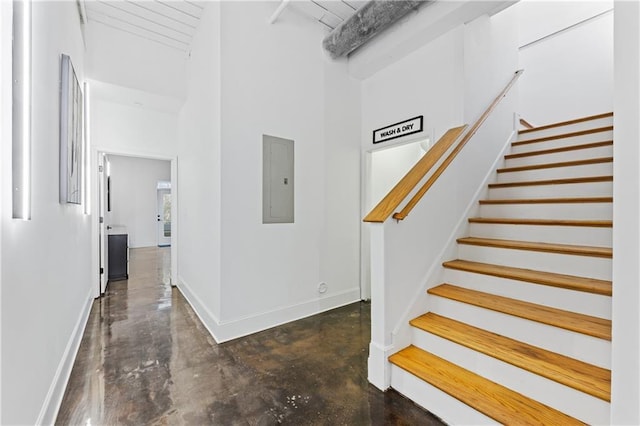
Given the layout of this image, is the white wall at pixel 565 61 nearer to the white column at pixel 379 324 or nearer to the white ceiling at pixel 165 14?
the white ceiling at pixel 165 14

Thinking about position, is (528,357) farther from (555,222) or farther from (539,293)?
(555,222)

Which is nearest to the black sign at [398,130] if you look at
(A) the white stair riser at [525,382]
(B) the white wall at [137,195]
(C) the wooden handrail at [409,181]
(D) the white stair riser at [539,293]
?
(C) the wooden handrail at [409,181]

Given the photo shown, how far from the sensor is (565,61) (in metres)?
4.39

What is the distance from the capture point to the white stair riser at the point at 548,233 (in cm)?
206

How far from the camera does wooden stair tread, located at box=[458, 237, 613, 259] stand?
1844 mm

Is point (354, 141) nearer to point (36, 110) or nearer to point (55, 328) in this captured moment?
point (36, 110)

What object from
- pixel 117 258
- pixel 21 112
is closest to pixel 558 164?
pixel 21 112

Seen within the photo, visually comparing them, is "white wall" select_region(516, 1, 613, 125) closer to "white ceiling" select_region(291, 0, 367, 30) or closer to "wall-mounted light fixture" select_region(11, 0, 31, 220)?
"white ceiling" select_region(291, 0, 367, 30)

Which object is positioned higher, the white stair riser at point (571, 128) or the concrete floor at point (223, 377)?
the white stair riser at point (571, 128)

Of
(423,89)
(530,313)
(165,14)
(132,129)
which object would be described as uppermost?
(165,14)

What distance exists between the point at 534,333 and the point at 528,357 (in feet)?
0.59

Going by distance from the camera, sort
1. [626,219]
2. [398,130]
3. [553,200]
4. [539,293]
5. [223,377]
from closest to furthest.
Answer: [626,219]
[539,293]
[223,377]
[553,200]
[398,130]

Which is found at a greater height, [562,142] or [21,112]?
[562,142]

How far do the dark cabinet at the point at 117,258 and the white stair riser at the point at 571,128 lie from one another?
21.5 feet
